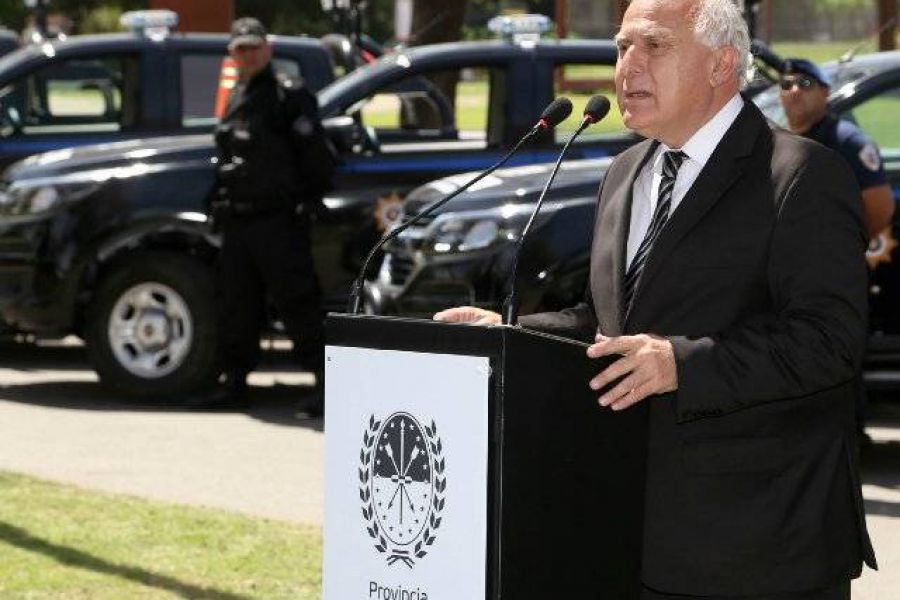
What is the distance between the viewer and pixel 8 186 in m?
11.8

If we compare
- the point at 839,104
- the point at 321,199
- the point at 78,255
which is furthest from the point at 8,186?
the point at 839,104

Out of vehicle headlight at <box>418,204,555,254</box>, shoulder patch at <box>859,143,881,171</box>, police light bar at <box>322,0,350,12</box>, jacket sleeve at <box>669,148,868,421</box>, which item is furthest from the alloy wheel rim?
jacket sleeve at <box>669,148,868,421</box>

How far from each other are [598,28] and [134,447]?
1066 centimetres

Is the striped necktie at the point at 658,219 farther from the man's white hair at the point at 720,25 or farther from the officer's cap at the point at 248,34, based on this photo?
the officer's cap at the point at 248,34

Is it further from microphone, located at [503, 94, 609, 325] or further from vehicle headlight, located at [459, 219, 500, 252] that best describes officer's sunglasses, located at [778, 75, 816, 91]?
microphone, located at [503, 94, 609, 325]

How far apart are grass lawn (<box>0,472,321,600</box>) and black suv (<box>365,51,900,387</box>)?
208 centimetres

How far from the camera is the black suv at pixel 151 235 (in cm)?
1141

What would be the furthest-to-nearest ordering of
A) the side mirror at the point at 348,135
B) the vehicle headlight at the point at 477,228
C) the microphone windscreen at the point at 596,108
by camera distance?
the side mirror at the point at 348,135, the vehicle headlight at the point at 477,228, the microphone windscreen at the point at 596,108

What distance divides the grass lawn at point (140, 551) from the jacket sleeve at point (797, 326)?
11.2 ft

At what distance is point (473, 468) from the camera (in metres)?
3.22

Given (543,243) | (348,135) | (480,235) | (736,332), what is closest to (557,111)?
(736,332)

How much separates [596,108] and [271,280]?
7.16m

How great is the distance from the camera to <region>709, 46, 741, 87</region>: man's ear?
11.6 feet

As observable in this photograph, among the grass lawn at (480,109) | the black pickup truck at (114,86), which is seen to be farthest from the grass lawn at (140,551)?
the black pickup truck at (114,86)
